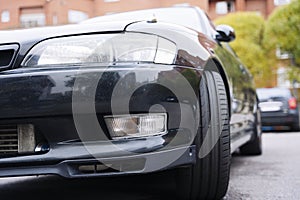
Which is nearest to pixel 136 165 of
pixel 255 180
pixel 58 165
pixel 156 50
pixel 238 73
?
pixel 58 165

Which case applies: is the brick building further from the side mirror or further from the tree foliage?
the tree foliage

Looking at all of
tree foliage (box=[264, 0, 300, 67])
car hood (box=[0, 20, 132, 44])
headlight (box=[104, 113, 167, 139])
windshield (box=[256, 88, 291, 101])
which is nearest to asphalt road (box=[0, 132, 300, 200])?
headlight (box=[104, 113, 167, 139])

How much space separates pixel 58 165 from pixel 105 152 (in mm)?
232

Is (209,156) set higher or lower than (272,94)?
higher

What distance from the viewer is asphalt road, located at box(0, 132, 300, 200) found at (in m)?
3.03

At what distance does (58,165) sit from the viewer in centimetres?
215

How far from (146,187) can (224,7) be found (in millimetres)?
28010

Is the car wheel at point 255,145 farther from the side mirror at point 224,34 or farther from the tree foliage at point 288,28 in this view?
the tree foliage at point 288,28

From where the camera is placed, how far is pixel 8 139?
2.26 metres

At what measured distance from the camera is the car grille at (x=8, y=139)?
7.32 ft

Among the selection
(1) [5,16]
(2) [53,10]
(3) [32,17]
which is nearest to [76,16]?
(2) [53,10]

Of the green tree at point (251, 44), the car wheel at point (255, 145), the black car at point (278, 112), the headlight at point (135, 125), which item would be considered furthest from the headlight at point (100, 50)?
the green tree at point (251, 44)

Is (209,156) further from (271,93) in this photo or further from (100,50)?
(271,93)

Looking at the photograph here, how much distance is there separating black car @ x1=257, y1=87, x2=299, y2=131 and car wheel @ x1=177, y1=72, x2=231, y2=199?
7699mm
